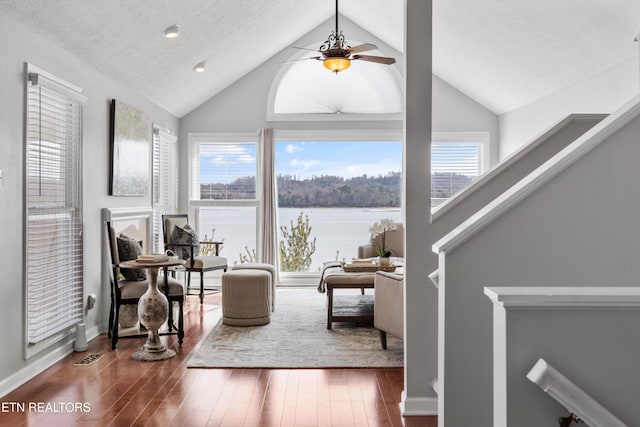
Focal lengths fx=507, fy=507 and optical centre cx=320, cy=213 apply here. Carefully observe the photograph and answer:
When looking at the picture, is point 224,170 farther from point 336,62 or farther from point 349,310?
point 349,310

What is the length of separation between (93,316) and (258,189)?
338 centimetres

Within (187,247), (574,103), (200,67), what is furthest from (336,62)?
(187,247)

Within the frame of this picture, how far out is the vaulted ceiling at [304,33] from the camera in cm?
397

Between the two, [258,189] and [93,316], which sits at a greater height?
[258,189]

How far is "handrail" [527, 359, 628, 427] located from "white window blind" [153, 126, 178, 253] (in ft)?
17.8

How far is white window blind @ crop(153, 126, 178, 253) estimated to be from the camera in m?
6.35

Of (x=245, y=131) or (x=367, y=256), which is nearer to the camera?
(x=367, y=256)

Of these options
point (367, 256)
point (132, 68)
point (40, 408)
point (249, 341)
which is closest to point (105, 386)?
point (40, 408)

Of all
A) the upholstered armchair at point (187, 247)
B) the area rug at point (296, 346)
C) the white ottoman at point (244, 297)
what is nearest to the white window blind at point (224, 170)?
the upholstered armchair at point (187, 247)

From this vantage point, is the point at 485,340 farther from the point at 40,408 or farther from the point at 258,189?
the point at 258,189

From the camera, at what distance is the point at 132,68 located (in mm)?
4984

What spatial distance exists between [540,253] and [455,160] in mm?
5592

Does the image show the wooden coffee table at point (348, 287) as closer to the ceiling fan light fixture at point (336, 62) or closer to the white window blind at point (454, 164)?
the ceiling fan light fixture at point (336, 62)
